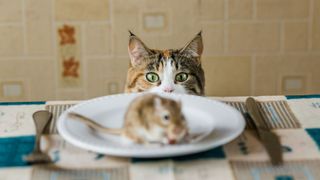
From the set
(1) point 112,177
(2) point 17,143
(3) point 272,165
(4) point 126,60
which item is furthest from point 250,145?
(4) point 126,60

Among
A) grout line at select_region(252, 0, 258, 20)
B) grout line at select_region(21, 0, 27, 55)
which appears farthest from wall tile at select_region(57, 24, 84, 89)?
grout line at select_region(252, 0, 258, 20)

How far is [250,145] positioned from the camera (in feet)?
2.85

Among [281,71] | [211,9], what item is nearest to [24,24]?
[211,9]

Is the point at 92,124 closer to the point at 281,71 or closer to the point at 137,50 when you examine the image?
the point at 137,50

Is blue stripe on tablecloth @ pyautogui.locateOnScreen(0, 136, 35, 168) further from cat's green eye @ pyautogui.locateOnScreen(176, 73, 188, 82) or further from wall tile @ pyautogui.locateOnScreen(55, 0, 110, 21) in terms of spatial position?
wall tile @ pyautogui.locateOnScreen(55, 0, 110, 21)

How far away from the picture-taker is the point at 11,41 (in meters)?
1.95

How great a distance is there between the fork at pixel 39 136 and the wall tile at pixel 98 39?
973 millimetres

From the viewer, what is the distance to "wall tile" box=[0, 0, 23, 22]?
1.92 meters

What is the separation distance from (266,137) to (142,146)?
193 mm

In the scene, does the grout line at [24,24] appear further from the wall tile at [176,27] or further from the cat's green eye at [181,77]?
the cat's green eye at [181,77]

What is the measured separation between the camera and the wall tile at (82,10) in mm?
1922

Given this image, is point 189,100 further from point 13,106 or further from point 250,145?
point 13,106

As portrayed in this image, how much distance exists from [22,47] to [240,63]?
2.30 ft

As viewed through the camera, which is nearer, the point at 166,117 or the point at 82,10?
the point at 166,117
